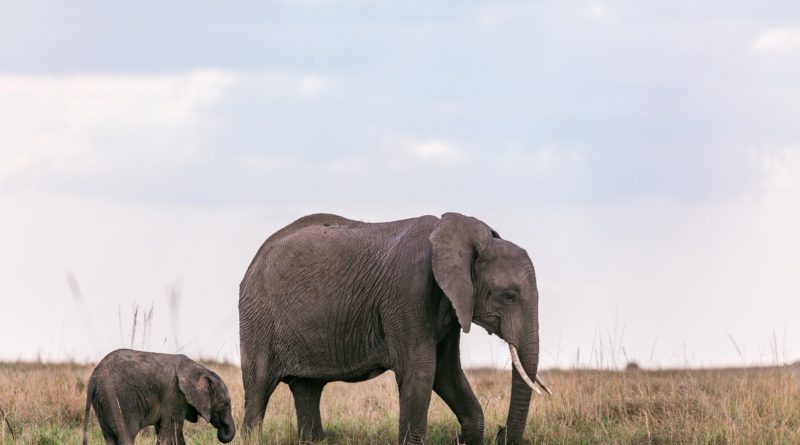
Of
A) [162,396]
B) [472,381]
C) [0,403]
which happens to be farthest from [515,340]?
[472,381]

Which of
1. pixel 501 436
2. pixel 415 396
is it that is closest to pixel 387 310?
pixel 415 396

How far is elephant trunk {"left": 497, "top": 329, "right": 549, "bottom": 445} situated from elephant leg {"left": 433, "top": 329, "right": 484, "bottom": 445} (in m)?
0.33

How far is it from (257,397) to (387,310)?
6.13 feet

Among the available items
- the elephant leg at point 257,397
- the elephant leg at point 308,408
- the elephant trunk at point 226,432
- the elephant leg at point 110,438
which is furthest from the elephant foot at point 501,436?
the elephant leg at point 110,438

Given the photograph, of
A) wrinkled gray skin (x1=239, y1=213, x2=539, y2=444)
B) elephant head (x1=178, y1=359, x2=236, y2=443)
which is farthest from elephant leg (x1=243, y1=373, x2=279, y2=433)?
elephant head (x1=178, y1=359, x2=236, y2=443)

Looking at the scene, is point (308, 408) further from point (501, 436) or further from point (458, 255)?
point (458, 255)

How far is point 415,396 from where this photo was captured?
11.0 meters

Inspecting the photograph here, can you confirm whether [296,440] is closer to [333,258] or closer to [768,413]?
[333,258]

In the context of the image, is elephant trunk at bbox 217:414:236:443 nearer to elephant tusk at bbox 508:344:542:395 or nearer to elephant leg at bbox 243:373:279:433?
elephant leg at bbox 243:373:279:433

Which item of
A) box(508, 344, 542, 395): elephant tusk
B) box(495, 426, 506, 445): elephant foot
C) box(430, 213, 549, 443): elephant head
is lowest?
box(495, 426, 506, 445): elephant foot

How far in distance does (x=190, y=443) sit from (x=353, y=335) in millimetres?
1813

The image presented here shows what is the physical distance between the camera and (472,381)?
59.6ft

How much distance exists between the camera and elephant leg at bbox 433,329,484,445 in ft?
38.1

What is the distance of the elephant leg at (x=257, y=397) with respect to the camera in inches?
483
